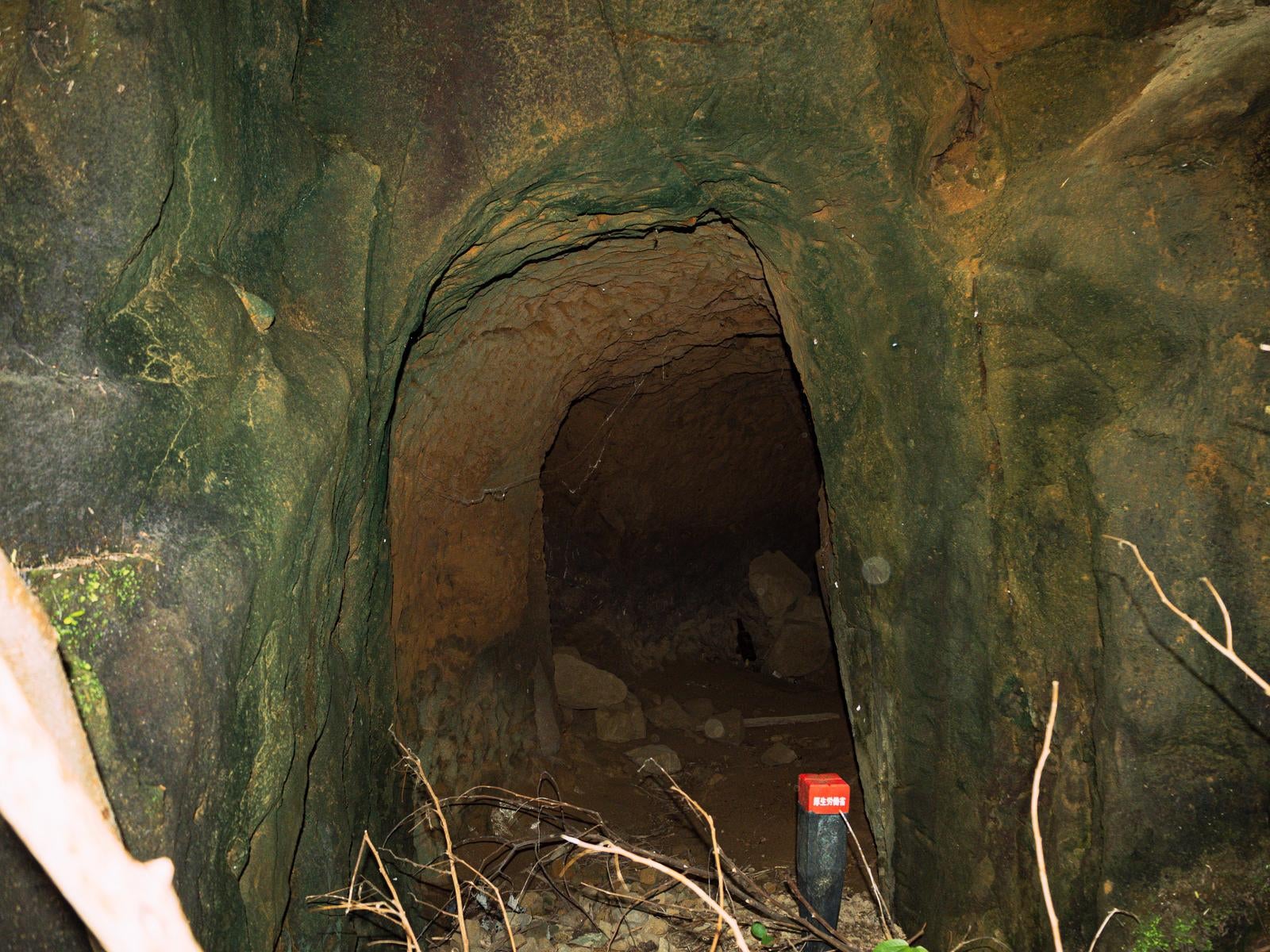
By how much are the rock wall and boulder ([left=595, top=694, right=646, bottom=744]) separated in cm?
265

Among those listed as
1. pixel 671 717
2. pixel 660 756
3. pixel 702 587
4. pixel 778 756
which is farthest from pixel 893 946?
pixel 702 587

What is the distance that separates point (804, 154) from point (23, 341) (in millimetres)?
2153

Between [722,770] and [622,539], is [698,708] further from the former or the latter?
[622,539]

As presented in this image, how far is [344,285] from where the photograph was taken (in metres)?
2.65

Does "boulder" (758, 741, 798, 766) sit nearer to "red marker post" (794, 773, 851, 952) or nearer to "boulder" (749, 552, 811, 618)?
"boulder" (749, 552, 811, 618)

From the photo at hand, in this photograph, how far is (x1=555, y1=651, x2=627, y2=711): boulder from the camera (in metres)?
6.09

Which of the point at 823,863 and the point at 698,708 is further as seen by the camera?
the point at 698,708

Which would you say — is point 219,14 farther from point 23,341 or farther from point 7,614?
point 7,614

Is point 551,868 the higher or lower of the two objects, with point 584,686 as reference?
higher

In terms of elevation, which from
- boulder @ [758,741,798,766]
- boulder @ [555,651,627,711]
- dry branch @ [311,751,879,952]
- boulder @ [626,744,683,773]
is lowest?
boulder @ [758,741,798,766]

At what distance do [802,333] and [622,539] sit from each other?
389 cm

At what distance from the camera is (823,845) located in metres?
2.55

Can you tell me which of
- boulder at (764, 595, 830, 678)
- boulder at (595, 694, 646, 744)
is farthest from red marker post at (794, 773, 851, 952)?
boulder at (764, 595, 830, 678)

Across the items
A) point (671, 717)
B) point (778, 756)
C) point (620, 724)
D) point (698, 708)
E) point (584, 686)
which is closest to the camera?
point (778, 756)
